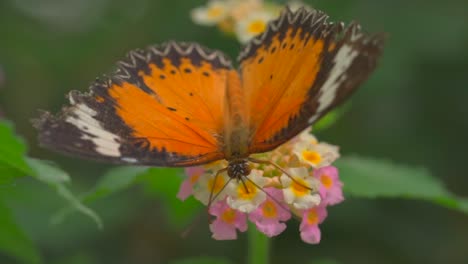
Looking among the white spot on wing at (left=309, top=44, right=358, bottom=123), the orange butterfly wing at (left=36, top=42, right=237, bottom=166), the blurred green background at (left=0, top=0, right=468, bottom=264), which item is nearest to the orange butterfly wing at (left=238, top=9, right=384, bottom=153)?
the white spot on wing at (left=309, top=44, right=358, bottom=123)

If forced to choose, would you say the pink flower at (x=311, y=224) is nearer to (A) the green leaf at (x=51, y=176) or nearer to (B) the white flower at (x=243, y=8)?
(A) the green leaf at (x=51, y=176)

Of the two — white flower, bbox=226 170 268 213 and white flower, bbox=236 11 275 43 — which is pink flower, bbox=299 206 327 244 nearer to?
white flower, bbox=226 170 268 213

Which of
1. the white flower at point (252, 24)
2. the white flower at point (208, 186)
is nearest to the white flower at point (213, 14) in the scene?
the white flower at point (252, 24)

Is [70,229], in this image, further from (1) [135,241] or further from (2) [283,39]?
(2) [283,39]

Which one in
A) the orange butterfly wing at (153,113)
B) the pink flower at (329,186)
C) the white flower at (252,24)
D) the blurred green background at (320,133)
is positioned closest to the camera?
the orange butterfly wing at (153,113)

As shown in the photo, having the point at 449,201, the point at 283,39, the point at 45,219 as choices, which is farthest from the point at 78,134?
the point at 45,219

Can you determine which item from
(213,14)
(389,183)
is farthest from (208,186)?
(213,14)
